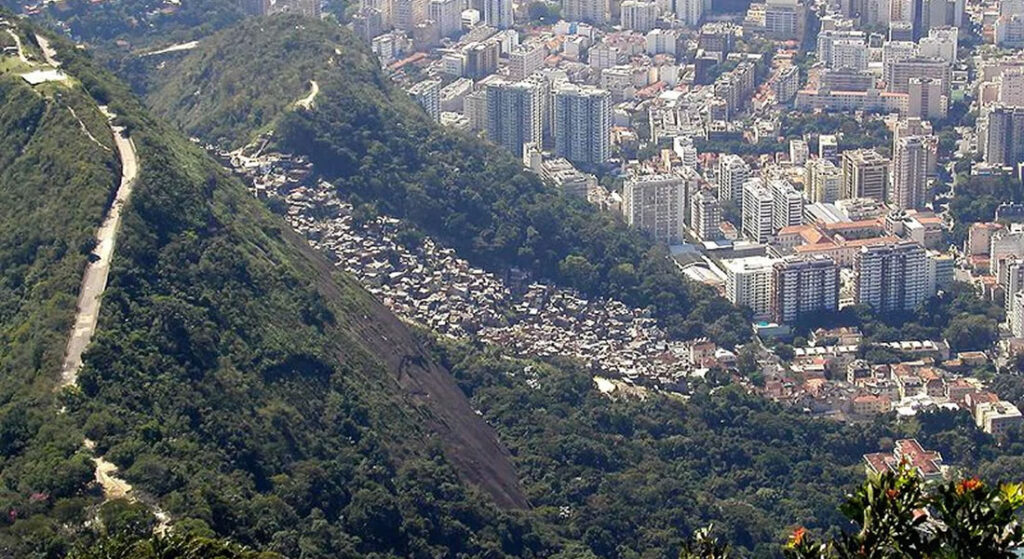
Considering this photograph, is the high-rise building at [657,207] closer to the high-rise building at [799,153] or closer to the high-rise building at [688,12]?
the high-rise building at [799,153]

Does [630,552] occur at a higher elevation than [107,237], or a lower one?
lower

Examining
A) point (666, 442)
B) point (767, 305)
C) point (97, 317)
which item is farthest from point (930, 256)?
point (97, 317)

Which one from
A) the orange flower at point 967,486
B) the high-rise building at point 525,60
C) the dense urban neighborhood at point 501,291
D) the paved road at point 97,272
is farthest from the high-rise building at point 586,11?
the orange flower at point 967,486

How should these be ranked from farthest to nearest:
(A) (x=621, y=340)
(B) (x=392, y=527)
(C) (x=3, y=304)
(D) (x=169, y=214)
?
1. (A) (x=621, y=340)
2. (D) (x=169, y=214)
3. (C) (x=3, y=304)
4. (B) (x=392, y=527)

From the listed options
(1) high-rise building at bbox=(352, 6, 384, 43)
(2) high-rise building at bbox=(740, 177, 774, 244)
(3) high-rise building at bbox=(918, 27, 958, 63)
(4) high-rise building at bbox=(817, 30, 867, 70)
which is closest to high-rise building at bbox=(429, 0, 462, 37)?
(1) high-rise building at bbox=(352, 6, 384, 43)

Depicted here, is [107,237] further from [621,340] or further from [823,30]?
[823,30]

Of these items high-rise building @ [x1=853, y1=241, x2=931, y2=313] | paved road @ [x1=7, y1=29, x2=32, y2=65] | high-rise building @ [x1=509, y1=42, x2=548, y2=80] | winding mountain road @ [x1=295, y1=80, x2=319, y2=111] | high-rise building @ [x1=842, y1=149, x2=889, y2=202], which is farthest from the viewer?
high-rise building @ [x1=509, y1=42, x2=548, y2=80]

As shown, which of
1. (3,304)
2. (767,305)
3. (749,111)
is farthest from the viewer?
(749,111)

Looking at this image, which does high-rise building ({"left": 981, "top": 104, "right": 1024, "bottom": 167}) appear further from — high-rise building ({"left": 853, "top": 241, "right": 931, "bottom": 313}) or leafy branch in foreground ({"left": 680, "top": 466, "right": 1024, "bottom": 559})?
Answer: leafy branch in foreground ({"left": 680, "top": 466, "right": 1024, "bottom": 559})
